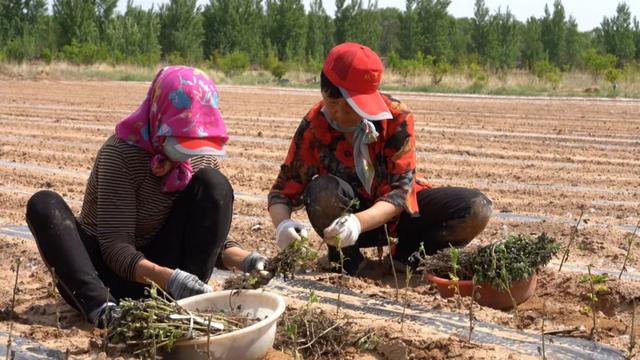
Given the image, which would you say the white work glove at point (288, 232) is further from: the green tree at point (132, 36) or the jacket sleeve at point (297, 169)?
the green tree at point (132, 36)

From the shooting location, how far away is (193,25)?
3850cm

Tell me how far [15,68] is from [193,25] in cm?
1368

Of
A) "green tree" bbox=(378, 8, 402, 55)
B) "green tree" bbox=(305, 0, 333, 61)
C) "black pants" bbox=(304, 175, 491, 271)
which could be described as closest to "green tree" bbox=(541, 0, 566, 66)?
"green tree" bbox=(305, 0, 333, 61)

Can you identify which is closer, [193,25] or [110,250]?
[110,250]

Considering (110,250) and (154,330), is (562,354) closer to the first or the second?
(154,330)

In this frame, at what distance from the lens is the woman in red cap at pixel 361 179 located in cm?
317

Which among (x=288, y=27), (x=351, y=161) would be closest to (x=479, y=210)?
(x=351, y=161)

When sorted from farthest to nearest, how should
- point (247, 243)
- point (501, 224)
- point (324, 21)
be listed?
point (324, 21) < point (501, 224) < point (247, 243)

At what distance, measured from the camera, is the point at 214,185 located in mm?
2879

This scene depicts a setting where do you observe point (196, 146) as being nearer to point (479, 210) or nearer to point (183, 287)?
point (183, 287)

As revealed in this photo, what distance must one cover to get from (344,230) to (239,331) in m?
0.88

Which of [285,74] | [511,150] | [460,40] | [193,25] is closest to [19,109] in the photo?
[511,150]

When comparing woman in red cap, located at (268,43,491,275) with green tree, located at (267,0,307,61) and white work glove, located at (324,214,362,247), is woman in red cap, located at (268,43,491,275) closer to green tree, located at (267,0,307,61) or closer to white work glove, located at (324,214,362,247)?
white work glove, located at (324,214,362,247)

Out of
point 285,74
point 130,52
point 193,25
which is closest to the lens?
point 285,74
